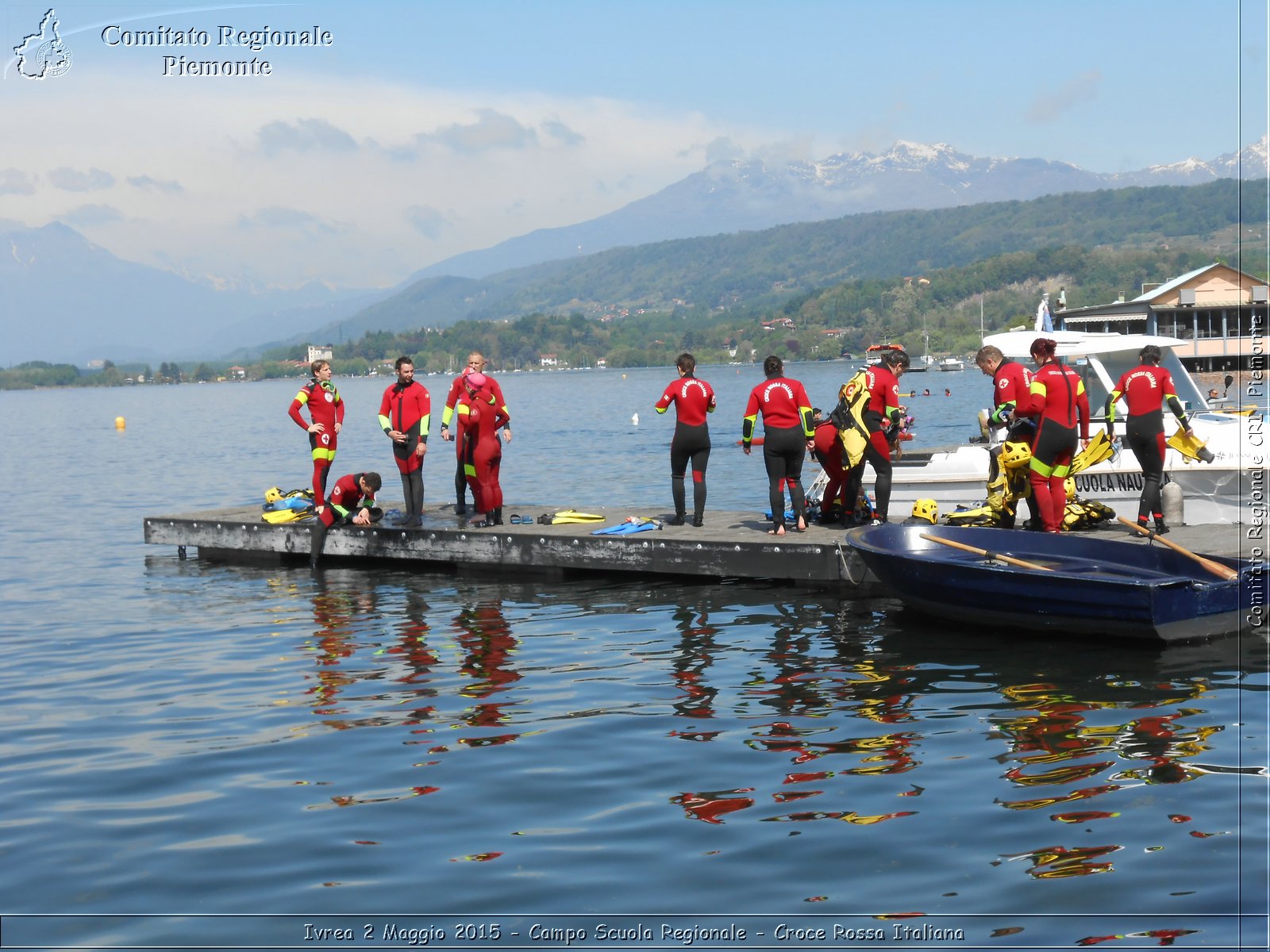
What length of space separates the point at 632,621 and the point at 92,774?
6421mm

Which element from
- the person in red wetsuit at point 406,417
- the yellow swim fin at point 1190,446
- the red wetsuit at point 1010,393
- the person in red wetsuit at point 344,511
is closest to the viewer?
the red wetsuit at point 1010,393

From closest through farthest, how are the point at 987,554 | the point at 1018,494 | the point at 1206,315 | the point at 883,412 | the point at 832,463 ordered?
1. the point at 987,554
2. the point at 1018,494
3. the point at 883,412
4. the point at 832,463
5. the point at 1206,315

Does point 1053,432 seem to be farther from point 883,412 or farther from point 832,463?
point 832,463

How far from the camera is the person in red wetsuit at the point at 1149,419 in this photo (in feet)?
46.6

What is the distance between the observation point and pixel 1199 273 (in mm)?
61625

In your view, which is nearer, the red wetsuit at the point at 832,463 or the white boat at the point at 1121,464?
the red wetsuit at the point at 832,463

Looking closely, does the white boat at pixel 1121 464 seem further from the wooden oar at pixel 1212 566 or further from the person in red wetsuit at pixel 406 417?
the person in red wetsuit at pixel 406 417

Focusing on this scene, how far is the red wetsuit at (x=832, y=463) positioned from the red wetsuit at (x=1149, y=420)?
3.10 m

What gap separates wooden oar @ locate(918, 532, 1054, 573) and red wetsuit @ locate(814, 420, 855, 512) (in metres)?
2.01

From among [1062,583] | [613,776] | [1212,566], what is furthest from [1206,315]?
[613,776]

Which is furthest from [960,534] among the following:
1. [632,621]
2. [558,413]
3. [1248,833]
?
[558,413]

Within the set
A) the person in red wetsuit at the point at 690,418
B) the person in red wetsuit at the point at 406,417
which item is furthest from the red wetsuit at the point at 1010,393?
the person in red wetsuit at the point at 406,417

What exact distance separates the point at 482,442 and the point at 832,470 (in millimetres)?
4483

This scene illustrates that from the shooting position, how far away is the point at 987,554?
1223cm
